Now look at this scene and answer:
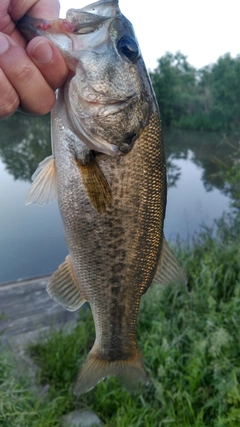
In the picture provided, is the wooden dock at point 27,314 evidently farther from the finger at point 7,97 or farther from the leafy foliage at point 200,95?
the leafy foliage at point 200,95

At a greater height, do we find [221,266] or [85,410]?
[221,266]

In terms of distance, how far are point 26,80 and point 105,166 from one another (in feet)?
1.42

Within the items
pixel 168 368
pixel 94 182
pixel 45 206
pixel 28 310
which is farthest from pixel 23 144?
pixel 94 182

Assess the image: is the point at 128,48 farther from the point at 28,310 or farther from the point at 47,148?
the point at 47,148

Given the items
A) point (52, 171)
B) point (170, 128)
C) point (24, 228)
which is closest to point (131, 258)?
point (52, 171)

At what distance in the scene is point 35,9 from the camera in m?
1.49

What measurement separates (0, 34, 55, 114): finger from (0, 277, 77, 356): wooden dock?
146 inches

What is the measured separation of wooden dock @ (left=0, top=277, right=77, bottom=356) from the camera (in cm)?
500

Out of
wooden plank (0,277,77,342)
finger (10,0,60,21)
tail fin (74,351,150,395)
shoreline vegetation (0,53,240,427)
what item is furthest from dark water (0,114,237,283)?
finger (10,0,60,21)

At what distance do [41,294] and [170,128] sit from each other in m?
30.2

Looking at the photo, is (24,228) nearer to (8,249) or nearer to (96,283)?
(8,249)

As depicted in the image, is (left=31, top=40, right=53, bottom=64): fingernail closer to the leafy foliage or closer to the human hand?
the human hand

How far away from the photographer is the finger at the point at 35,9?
1421 mm

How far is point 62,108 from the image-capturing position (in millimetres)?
1537
